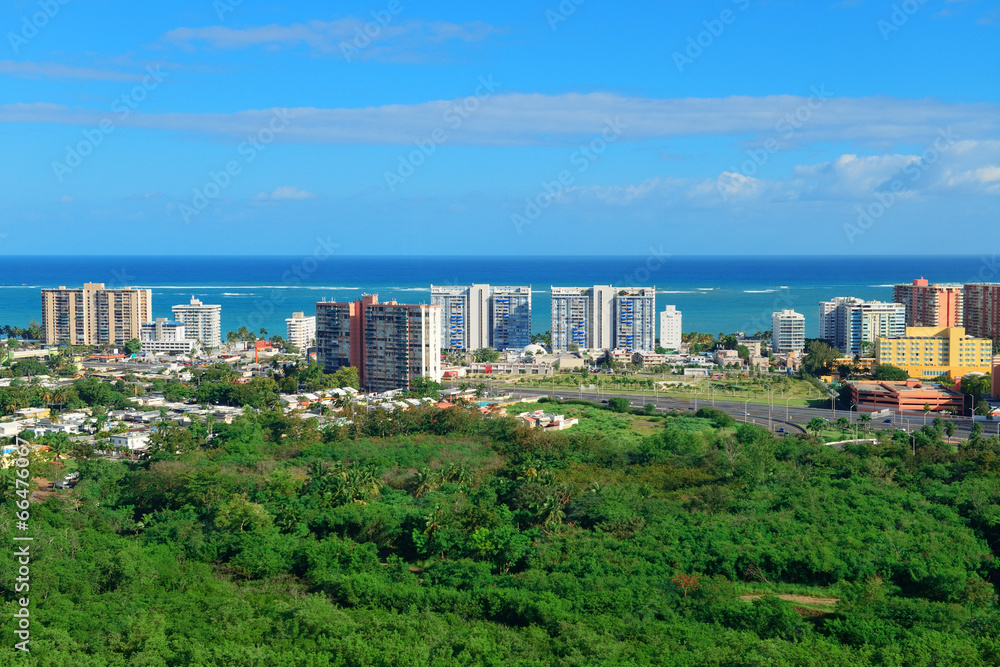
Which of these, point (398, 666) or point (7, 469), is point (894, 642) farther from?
point (7, 469)

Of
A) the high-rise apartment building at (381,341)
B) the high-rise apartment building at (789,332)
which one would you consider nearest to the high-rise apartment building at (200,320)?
the high-rise apartment building at (381,341)

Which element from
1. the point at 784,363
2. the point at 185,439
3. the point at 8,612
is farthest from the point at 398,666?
the point at 784,363

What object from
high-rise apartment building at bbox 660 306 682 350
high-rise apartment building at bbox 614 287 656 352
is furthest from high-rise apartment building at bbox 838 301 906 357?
high-rise apartment building at bbox 614 287 656 352

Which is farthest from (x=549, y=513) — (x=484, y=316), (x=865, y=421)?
(x=484, y=316)

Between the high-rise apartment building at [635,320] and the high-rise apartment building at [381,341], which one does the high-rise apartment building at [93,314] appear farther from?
the high-rise apartment building at [635,320]

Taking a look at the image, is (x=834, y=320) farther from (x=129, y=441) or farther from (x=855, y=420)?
(x=129, y=441)

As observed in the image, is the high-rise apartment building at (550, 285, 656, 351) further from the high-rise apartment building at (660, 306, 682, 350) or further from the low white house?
the low white house
